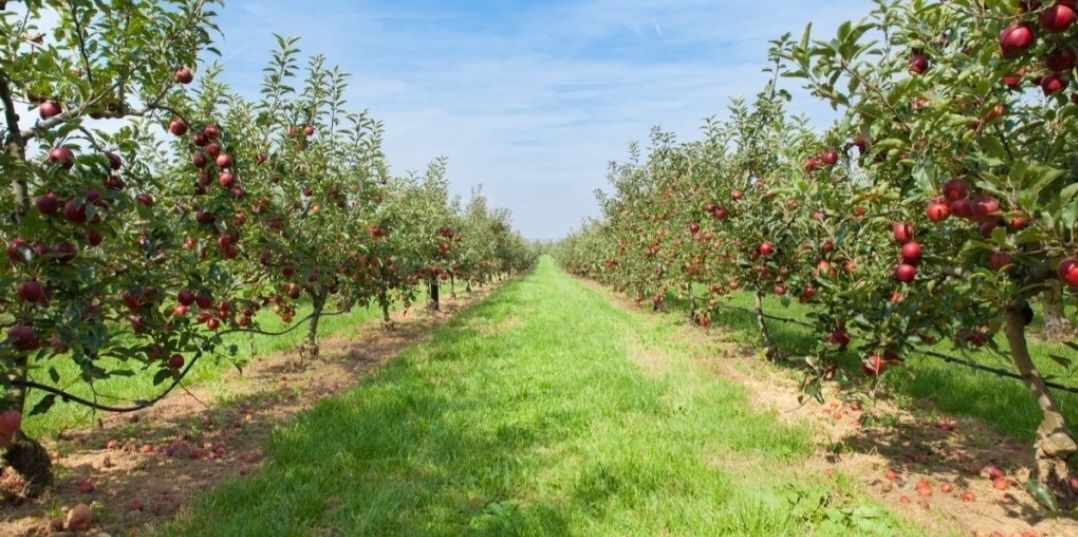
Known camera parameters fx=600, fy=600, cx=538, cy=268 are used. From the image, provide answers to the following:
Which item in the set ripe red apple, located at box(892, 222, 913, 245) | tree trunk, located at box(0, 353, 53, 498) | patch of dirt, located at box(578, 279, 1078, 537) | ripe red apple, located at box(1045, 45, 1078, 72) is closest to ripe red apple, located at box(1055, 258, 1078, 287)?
ripe red apple, located at box(1045, 45, 1078, 72)

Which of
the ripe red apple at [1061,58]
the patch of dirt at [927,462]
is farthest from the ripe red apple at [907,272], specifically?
the patch of dirt at [927,462]

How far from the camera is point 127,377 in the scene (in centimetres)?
739

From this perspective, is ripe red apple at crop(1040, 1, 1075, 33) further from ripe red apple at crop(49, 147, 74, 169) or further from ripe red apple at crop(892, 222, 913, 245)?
ripe red apple at crop(49, 147, 74, 169)

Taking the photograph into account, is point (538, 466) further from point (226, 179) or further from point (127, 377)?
point (127, 377)

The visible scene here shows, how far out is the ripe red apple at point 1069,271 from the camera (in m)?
2.37

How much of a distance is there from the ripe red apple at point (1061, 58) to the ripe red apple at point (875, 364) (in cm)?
205

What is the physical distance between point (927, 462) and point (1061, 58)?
333cm

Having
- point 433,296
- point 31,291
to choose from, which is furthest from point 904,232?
point 433,296

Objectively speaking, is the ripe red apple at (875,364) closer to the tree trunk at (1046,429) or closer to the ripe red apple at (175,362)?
the tree trunk at (1046,429)

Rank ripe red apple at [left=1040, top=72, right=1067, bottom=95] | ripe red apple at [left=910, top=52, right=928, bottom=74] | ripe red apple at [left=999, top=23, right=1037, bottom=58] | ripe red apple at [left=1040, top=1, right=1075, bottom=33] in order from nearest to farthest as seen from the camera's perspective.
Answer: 1. ripe red apple at [left=1040, top=1, right=1075, bottom=33]
2. ripe red apple at [left=999, top=23, right=1037, bottom=58]
3. ripe red apple at [left=1040, top=72, right=1067, bottom=95]
4. ripe red apple at [left=910, top=52, right=928, bottom=74]

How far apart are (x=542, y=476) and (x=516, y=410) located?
1721mm

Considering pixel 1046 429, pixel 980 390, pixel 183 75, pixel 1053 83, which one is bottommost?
pixel 980 390

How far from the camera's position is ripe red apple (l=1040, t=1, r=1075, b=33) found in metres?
2.35

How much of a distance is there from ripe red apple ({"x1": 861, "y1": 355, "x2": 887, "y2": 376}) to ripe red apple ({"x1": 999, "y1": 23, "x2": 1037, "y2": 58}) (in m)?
2.12
